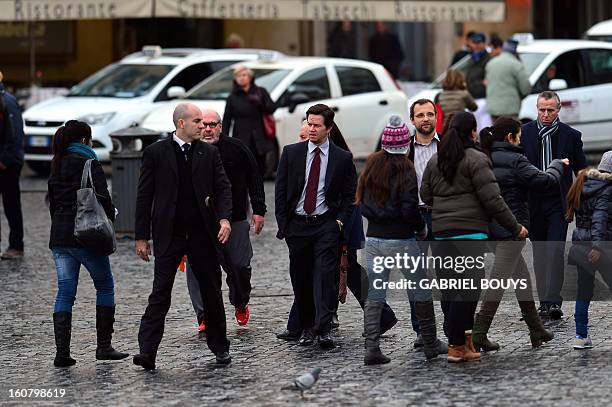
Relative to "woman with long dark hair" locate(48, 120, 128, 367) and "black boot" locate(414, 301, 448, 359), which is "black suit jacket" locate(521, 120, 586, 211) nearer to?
"black boot" locate(414, 301, 448, 359)

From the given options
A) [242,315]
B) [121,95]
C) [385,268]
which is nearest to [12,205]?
[242,315]

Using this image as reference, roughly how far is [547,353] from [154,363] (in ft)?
7.85

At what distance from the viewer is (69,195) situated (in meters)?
9.95

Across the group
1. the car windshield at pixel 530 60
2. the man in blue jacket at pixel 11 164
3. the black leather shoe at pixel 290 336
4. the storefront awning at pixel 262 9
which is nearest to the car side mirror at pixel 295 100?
the car windshield at pixel 530 60

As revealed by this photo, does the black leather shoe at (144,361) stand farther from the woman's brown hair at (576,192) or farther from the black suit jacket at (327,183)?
the woman's brown hair at (576,192)

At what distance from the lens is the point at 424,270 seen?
32.4 feet

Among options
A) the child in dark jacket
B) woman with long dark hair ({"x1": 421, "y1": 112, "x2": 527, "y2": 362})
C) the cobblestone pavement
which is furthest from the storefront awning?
woman with long dark hair ({"x1": 421, "y1": 112, "x2": 527, "y2": 362})

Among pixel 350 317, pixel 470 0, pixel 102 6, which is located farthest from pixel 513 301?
pixel 470 0

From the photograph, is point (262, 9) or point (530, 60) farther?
point (262, 9)

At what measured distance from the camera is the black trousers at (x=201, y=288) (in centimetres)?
966

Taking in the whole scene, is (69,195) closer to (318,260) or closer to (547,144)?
(318,260)

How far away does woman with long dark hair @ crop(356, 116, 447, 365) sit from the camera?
9.73 m

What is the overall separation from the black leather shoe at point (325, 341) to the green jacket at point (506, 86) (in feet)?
32.5

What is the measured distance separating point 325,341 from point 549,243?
6.30ft
